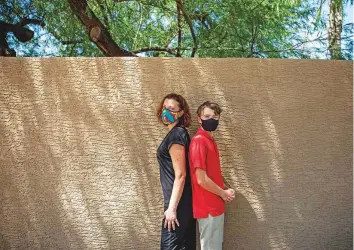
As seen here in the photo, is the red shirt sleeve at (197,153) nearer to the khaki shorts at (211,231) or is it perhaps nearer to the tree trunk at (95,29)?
the khaki shorts at (211,231)

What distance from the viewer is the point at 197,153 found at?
302 centimetres

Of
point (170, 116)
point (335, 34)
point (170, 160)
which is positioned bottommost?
point (170, 160)

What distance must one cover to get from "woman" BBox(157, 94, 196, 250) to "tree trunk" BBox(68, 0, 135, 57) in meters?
2.05

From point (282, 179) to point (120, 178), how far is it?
1.33 metres

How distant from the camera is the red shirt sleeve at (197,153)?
2.98 metres

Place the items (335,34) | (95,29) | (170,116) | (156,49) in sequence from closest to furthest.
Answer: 1. (170,116)
2. (95,29)
3. (335,34)
4. (156,49)

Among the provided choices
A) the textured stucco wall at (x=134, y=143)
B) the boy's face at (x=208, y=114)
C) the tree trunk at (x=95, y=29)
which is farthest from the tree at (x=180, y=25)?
the boy's face at (x=208, y=114)

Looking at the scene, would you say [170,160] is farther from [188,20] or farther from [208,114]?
[188,20]

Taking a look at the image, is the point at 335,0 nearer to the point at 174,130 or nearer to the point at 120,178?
the point at 174,130

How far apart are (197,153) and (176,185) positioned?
0.85 ft

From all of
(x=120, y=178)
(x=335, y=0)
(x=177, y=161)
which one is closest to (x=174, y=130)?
(x=177, y=161)

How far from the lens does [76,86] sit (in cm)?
361

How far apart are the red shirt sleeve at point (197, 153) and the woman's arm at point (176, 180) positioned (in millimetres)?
74

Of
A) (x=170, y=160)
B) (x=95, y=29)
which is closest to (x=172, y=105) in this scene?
(x=170, y=160)
